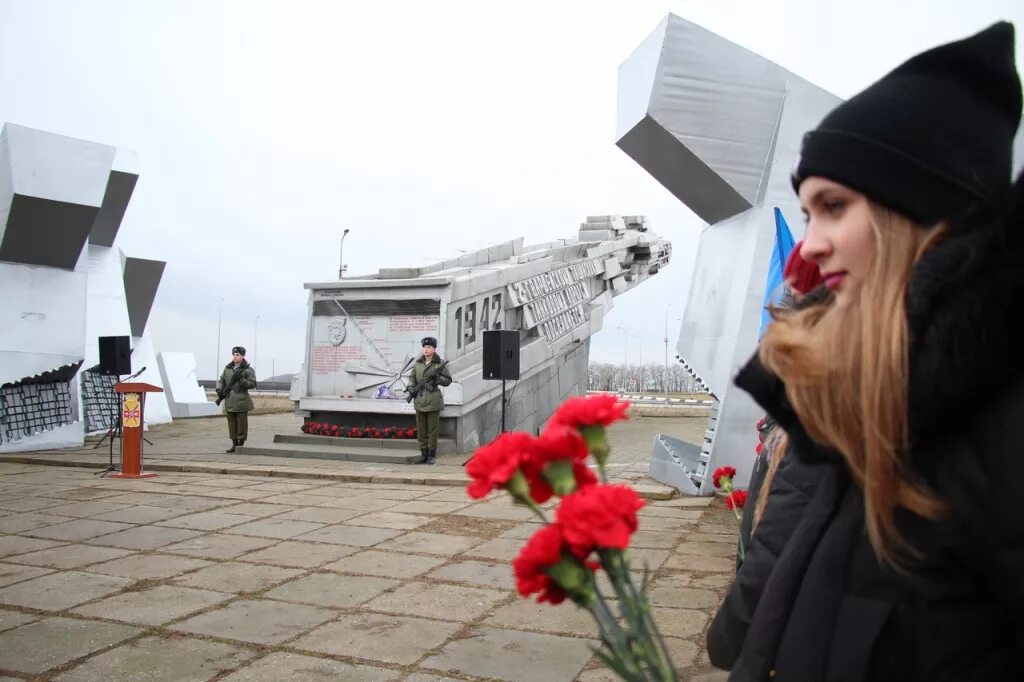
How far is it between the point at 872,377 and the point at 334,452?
36.7ft

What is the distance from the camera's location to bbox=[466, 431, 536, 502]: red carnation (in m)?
1.05

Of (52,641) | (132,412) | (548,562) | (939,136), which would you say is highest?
(939,136)

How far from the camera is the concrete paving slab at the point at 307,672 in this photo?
316 centimetres

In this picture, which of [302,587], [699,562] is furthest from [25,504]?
[699,562]

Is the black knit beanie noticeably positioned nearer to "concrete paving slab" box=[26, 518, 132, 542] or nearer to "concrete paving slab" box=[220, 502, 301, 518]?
"concrete paving slab" box=[26, 518, 132, 542]

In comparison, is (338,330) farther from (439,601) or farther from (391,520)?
(439,601)

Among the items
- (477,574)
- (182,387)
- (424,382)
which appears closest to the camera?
(477,574)

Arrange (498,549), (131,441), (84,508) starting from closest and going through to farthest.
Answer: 1. (498,549)
2. (84,508)
3. (131,441)

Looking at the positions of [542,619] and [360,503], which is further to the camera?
[360,503]

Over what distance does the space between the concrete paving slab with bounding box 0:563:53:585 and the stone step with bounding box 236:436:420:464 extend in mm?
6241

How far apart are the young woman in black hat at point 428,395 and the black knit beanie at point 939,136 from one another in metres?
9.85

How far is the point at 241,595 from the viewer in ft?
14.3

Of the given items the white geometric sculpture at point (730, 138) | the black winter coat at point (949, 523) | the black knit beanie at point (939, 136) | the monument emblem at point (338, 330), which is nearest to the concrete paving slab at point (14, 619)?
the black winter coat at point (949, 523)

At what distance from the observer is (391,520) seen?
6.62 meters
